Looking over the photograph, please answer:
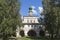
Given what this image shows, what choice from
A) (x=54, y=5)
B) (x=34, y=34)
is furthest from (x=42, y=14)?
(x=34, y=34)

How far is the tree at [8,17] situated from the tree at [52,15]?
23.4ft

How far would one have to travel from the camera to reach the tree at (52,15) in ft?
184

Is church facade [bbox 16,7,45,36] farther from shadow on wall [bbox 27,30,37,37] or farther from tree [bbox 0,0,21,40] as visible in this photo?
tree [bbox 0,0,21,40]

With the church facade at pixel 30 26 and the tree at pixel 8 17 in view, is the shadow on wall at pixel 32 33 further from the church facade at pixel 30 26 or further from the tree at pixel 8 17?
the tree at pixel 8 17

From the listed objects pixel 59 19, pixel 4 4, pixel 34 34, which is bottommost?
pixel 34 34

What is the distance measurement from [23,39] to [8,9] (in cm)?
1435

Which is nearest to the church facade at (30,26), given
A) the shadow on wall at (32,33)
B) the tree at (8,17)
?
the shadow on wall at (32,33)

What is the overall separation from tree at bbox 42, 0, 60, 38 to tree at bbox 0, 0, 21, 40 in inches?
281

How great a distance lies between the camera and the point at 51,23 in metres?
57.6

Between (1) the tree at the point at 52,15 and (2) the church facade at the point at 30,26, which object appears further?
(2) the church facade at the point at 30,26

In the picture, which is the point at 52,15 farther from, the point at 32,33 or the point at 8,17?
the point at 32,33

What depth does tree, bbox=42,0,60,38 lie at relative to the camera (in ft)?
184

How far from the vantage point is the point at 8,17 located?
55594 mm

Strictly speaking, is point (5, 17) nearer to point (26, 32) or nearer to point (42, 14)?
point (42, 14)
